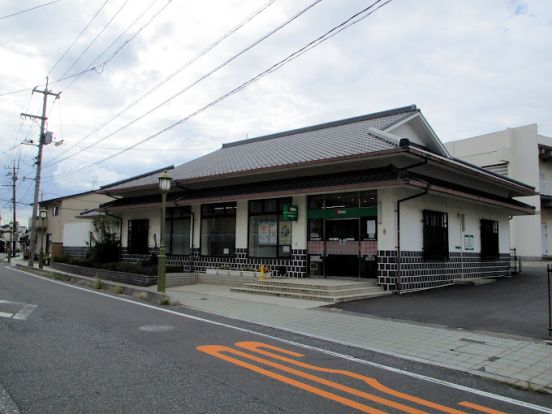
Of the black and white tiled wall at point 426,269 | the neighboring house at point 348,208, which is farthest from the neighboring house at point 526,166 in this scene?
the black and white tiled wall at point 426,269

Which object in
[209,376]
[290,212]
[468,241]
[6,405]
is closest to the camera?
[6,405]

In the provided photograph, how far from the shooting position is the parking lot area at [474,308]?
9.64 m

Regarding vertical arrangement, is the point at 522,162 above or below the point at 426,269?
above

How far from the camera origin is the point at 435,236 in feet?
55.3

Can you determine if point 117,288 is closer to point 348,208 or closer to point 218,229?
point 218,229

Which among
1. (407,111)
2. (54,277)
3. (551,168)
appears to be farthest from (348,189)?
(551,168)

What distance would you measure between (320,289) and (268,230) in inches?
203

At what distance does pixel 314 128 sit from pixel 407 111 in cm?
529

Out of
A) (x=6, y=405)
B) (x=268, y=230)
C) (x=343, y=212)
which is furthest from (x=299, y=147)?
(x=6, y=405)

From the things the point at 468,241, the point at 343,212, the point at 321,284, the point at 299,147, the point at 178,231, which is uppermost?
the point at 299,147

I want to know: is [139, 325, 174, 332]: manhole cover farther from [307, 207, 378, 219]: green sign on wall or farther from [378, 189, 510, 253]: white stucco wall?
[307, 207, 378, 219]: green sign on wall

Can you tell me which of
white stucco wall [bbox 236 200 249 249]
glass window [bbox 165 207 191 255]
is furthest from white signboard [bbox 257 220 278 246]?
glass window [bbox 165 207 191 255]

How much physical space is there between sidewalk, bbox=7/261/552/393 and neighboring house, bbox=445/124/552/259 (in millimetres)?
23612

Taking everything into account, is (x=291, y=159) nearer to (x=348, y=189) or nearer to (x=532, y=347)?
(x=348, y=189)
